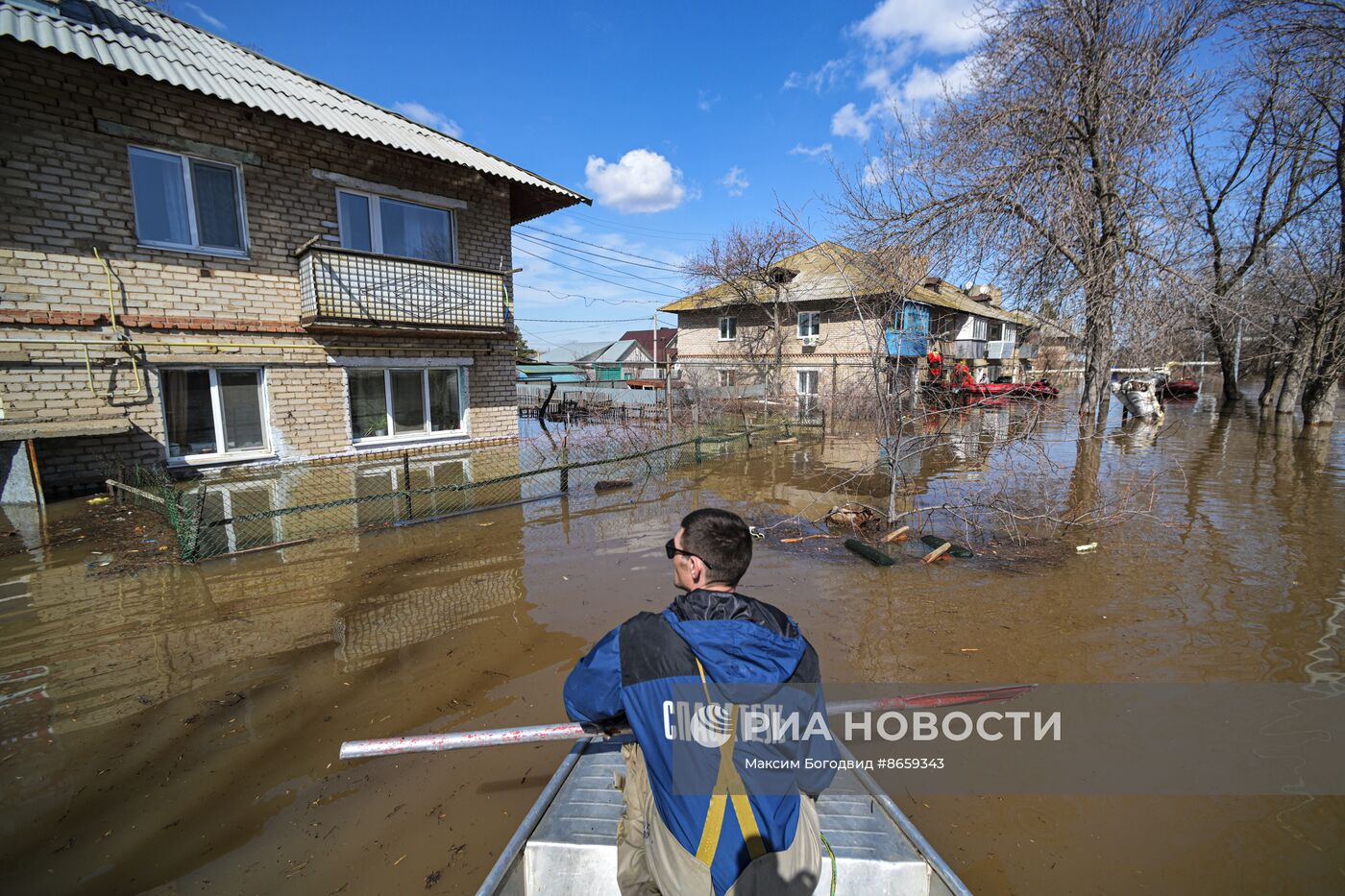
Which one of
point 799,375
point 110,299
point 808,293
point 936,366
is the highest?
point 808,293

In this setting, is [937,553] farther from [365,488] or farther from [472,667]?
[365,488]

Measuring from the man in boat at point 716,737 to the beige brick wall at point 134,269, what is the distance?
9.60 m

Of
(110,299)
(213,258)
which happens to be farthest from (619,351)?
(110,299)

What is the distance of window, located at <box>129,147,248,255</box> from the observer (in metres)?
7.89

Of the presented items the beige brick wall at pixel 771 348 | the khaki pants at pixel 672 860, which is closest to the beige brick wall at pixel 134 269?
the khaki pants at pixel 672 860

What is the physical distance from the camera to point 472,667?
3.83 m

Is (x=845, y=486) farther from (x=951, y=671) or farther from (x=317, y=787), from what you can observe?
(x=317, y=787)

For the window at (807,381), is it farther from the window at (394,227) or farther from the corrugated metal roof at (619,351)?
the corrugated metal roof at (619,351)

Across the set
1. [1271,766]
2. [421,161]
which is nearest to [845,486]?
[1271,766]

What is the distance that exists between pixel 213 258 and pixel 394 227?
2914 mm

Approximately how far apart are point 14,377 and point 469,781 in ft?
28.6

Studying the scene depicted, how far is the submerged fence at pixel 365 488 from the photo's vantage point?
5781 mm

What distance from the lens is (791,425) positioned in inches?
658

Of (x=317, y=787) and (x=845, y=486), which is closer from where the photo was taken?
(x=317, y=787)
